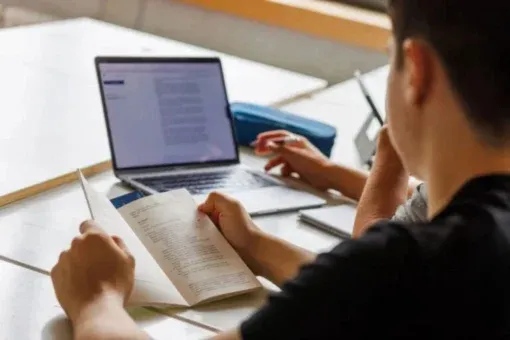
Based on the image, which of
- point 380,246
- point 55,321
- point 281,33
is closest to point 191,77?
point 55,321

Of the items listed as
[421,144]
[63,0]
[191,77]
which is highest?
[421,144]

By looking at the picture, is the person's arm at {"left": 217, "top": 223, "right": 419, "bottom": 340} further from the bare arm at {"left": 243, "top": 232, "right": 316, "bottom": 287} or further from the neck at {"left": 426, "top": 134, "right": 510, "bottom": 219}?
the bare arm at {"left": 243, "top": 232, "right": 316, "bottom": 287}

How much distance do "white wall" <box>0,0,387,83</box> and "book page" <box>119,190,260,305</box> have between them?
151cm

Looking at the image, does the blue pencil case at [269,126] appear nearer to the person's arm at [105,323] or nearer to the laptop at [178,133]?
the laptop at [178,133]

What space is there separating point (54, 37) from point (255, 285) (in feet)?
4.25

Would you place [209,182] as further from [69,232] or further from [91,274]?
[91,274]

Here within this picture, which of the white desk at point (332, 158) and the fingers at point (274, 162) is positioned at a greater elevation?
the fingers at point (274, 162)

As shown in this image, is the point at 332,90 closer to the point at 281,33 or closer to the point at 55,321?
the point at 281,33

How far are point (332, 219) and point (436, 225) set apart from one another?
60 cm

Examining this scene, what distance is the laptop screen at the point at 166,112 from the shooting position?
1305mm

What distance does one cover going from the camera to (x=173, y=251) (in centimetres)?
104


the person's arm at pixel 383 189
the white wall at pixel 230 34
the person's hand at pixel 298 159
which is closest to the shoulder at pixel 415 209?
the person's arm at pixel 383 189

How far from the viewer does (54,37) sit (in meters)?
2.14

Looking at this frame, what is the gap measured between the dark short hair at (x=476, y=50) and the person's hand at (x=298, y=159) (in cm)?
71
